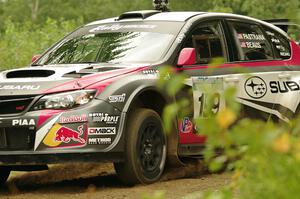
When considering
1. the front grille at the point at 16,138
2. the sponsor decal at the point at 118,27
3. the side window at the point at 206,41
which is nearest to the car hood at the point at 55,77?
the front grille at the point at 16,138

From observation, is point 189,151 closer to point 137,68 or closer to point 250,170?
point 137,68

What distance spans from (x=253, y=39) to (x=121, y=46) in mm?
1817

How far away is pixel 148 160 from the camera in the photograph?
7562mm

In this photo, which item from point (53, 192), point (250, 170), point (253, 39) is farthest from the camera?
point (253, 39)

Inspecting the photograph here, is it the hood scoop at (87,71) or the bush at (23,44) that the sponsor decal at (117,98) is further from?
the bush at (23,44)

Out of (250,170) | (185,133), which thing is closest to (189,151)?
(185,133)

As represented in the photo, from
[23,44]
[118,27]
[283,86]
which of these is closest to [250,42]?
[283,86]

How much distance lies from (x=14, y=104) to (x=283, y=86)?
341 cm

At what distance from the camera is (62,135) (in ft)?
23.1

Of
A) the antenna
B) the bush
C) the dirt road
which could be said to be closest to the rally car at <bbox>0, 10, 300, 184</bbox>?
the dirt road

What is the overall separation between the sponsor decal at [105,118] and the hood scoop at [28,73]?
2.30ft

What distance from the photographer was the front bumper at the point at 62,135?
7023mm

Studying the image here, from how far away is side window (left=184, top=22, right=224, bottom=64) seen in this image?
27.8ft

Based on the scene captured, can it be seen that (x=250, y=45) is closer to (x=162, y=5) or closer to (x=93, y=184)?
(x=93, y=184)
